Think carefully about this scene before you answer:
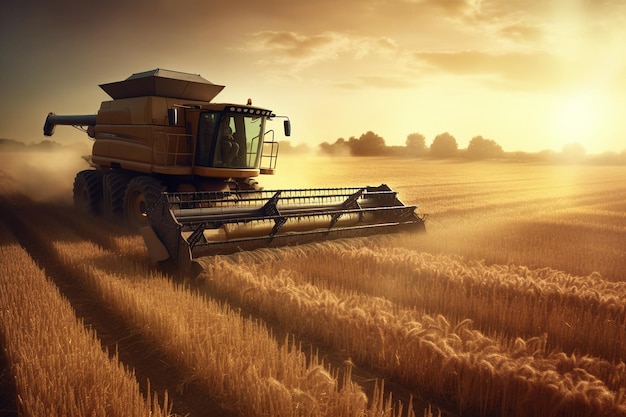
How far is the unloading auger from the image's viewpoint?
19.6ft

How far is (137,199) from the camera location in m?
9.55

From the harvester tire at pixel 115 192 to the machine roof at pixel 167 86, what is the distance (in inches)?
72.6

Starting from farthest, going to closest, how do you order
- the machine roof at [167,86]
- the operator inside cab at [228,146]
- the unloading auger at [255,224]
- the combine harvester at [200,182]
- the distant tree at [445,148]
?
the distant tree at [445,148] → the machine roof at [167,86] → the operator inside cab at [228,146] → the combine harvester at [200,182] → the unloading auger at [255,224]

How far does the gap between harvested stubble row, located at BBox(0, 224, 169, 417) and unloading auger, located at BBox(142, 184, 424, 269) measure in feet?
4.84

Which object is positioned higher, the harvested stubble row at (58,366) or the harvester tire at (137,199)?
the harvester tire at (137,199)

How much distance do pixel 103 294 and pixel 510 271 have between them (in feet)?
16.3

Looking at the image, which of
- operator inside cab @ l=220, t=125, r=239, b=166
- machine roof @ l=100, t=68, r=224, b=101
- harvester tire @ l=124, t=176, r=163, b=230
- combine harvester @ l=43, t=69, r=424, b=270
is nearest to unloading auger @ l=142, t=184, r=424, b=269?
combine harvester @ l=43, t=69, r=424, b=270

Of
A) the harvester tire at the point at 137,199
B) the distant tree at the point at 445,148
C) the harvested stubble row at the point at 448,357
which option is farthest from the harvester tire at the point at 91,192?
the distant tree at the point at 445,148

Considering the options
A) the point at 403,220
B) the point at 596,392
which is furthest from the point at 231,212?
the point at 596,392

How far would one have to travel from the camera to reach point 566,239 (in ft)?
30.1

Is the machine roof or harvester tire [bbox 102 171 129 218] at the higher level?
the machine roof

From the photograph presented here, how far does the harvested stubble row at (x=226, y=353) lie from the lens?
111 inches

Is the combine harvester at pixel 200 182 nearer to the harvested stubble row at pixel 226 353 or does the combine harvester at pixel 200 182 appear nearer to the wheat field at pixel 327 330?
the wheat field at pixel 327 330

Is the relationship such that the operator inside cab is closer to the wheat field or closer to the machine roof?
the machine roof
